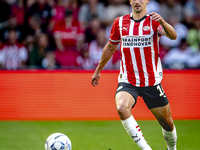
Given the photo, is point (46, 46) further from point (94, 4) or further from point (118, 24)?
point (118, 24)

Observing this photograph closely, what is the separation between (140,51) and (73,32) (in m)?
6.36

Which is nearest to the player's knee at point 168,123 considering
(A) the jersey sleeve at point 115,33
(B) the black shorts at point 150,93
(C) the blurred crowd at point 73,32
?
(B) the black shorts at point 150,93

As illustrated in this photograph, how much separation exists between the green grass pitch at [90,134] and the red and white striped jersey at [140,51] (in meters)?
1.67

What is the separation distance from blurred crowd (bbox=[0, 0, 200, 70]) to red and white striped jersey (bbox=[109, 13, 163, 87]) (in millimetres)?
4674

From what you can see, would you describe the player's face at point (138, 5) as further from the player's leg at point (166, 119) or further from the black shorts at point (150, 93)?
the player's leg at point (166, 119)

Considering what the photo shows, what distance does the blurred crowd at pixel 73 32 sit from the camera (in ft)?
33.8

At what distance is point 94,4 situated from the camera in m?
11.7

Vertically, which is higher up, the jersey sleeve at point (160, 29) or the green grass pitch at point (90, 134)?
the jersey sleeve at point (160, 29)

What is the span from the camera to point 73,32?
10.9m

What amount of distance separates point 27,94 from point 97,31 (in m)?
3.46

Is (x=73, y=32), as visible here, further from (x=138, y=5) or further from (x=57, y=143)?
(x=57, y=143)

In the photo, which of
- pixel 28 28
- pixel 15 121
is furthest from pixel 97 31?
pixel 15 121

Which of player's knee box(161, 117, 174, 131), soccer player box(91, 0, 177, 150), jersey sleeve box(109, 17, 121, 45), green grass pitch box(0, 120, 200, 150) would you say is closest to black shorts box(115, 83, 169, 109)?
soccer player box(91, 0, 177, 150)

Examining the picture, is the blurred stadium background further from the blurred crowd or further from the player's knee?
the player's knee
